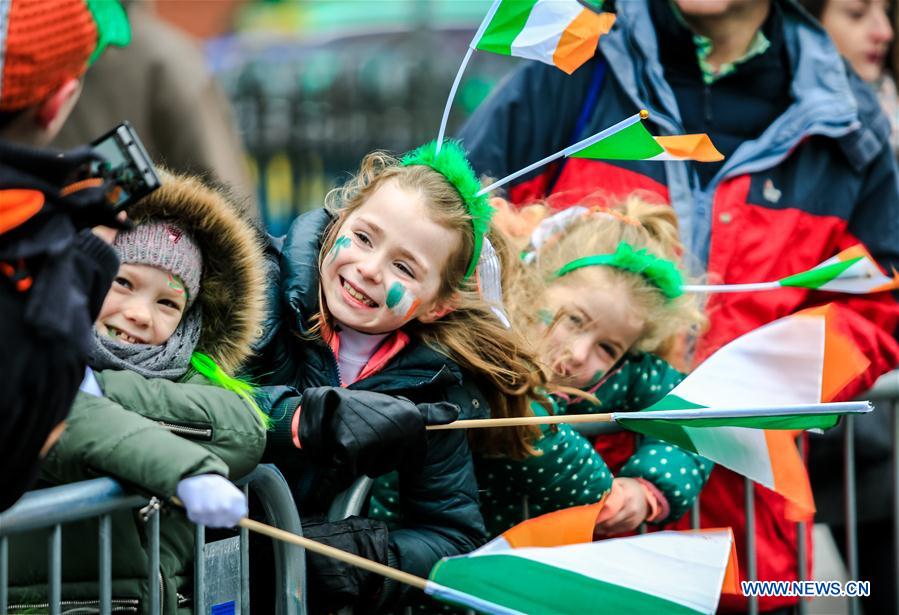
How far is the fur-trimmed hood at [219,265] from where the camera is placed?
10.7ft

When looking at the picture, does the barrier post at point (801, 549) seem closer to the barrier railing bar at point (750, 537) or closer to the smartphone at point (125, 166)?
the barrier railing bar at point (750, 537)

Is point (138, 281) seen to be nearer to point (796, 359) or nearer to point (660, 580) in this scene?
point (660, 580)

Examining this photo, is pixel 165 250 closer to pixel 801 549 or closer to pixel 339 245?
pixel 339 245

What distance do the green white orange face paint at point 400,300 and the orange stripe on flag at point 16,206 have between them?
4.02 ft

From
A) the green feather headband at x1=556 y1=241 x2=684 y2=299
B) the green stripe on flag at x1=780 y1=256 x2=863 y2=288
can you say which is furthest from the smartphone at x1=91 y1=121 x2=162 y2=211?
the green stripe on flag at x1=780 y1=256 x2=863 y2=288

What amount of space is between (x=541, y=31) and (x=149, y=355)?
1291 millimetres

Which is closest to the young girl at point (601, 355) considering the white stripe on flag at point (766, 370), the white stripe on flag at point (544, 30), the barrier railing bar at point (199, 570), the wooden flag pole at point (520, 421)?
→ the white stripe on flag at point (766, 370)

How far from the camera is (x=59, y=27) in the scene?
7.57 feet

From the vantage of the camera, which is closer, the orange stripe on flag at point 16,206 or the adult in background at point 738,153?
the orange stripe on flag at point 16,206

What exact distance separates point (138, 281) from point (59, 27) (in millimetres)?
932

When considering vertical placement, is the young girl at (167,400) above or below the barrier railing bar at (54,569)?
above

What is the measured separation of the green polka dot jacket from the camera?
377 cm

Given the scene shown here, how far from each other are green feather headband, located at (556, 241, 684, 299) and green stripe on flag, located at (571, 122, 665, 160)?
53 centimetres

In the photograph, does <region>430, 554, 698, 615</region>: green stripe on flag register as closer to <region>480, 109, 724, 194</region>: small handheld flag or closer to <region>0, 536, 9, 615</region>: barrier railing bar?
<region>0, 536, 9, 615</region>: barrier railing bar
